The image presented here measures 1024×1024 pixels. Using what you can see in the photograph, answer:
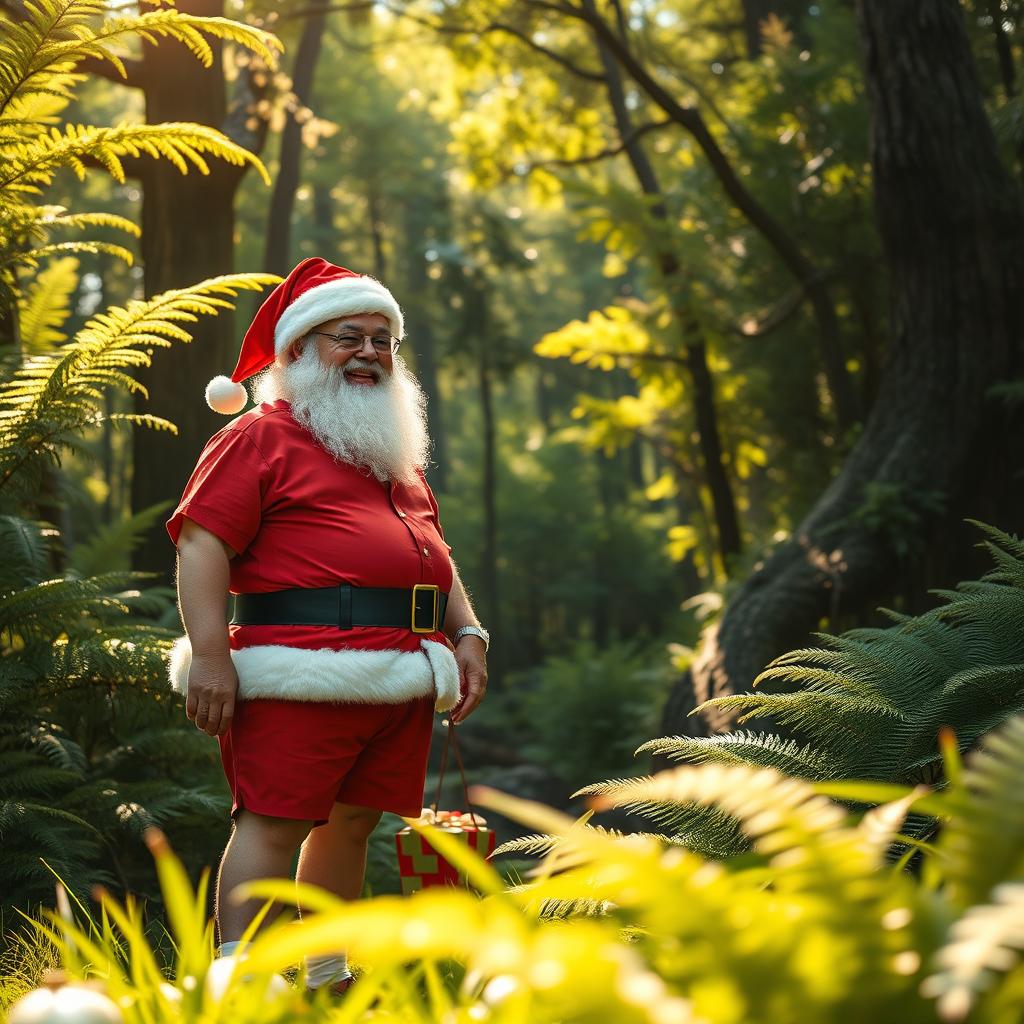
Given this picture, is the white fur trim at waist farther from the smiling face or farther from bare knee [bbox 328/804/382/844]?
the smiling face

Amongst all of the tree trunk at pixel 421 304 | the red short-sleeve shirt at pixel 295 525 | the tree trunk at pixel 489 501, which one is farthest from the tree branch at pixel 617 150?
the tree trunk at pixel 421 304

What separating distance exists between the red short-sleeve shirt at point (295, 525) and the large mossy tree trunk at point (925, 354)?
9.62 ft

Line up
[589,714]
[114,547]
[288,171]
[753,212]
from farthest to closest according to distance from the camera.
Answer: [589,714] < [288,171] < [753,212] < [114,547]

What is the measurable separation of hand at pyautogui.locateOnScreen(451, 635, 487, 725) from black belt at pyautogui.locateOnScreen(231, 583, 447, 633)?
1.11 feet

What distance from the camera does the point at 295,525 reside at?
3131mm

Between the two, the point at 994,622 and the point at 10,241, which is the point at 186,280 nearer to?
the point at 10,241

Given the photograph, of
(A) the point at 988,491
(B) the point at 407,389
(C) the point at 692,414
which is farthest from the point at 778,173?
(B) the point at 407,389

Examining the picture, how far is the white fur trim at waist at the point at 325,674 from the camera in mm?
2953

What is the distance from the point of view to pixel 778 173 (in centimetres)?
1000

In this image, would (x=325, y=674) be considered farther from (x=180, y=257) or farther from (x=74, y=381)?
(x=180, y=257)

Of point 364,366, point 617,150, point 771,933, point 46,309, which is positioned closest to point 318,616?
point 364,366

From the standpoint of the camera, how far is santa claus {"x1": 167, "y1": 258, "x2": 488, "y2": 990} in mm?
2949

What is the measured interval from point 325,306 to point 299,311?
0.10 metres

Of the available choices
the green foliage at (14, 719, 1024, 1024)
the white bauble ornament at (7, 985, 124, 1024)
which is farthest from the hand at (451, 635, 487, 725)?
the green foliage at (14, 719, 1024, 1024)
